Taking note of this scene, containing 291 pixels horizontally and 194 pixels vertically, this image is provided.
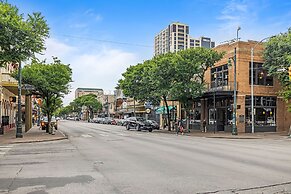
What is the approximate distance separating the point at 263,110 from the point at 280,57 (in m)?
8.38

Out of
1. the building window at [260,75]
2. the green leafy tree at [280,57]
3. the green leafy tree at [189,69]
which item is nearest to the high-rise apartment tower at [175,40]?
the building window at [260,75]

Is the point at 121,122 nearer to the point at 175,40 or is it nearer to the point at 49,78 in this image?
the point at 175,40

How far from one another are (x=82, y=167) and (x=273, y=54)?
27850 mm

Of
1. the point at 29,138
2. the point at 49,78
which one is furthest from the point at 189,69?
the point at 29,138

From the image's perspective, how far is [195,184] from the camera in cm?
845

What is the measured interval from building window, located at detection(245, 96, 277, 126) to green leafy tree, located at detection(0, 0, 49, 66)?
26468 mm

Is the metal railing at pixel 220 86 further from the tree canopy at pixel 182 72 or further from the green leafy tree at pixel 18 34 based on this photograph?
the green leafy tree at pixel 18 34

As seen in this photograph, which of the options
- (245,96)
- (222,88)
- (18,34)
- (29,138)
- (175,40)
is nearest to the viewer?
(18,34)

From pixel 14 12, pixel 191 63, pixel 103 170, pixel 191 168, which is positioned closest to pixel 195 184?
pixel 191 168

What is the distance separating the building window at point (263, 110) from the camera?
3784cm

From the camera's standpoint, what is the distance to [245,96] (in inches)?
1475

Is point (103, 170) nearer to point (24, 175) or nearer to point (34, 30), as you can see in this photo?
point (24, 175)

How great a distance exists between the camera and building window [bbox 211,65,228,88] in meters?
39.4

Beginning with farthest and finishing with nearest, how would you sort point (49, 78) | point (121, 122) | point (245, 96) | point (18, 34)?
1. point (121, 122)
2. point (245, 96)
3. point (49, 78)
4. point (18, 34)
